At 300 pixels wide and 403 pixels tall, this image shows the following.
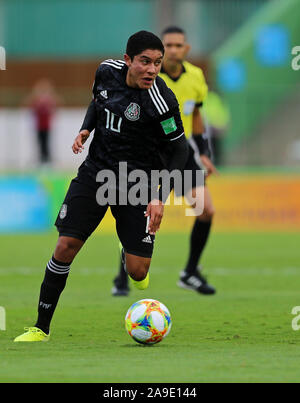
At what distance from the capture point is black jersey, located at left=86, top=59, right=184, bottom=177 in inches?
298

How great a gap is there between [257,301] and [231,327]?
6.46 feet

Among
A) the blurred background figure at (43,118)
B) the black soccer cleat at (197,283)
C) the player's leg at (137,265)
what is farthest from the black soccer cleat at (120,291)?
the blurred background figure at (43,118)

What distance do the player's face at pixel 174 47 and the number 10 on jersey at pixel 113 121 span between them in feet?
9.34

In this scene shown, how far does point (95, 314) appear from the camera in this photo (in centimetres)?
942

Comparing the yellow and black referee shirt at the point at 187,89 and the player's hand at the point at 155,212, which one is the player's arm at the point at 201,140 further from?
the player's hand at the point at 155,212

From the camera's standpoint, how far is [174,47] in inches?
409

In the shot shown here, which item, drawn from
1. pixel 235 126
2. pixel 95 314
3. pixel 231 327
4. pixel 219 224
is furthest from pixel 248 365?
pixel 235 126

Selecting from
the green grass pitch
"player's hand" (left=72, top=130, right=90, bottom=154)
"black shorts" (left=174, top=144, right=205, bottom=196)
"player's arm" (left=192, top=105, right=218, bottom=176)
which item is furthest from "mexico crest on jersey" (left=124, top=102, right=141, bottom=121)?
"player's arm" (left=192, top=105, right=218, bottom=176)

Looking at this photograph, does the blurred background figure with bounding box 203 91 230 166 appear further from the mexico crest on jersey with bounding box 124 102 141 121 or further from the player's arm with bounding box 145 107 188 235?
the mexico crest on jersey with bounding box 124 102 141 121

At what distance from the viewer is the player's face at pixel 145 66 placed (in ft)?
24.1

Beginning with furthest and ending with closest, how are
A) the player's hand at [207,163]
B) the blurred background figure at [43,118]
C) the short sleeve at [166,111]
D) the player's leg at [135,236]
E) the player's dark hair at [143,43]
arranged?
the blurred background figure at [43,118] < the player's hand at [207,163] < the player's leg at [135,236] < the short sleeve at [166,111] < the player's dark hair at [143,43]

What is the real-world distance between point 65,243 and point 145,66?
1.48m

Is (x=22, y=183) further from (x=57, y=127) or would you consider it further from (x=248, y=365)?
(x=248, y=365)

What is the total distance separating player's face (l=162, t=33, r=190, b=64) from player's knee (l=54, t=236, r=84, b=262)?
3.45 metres
